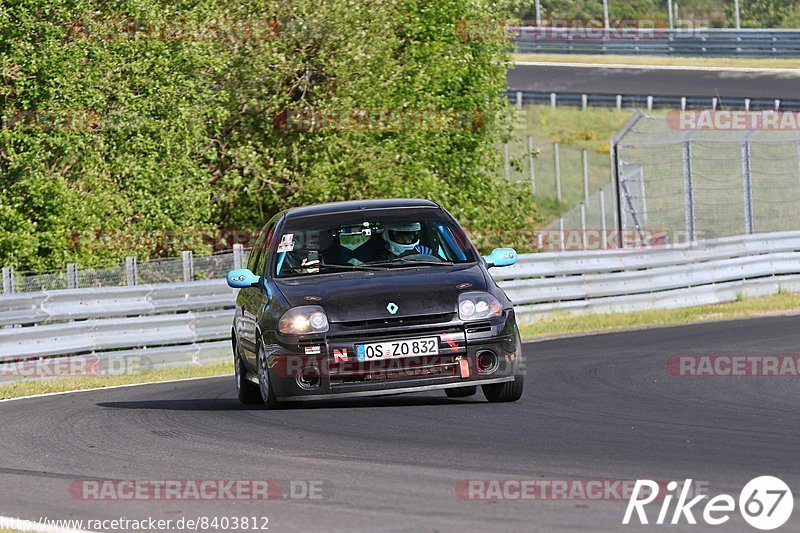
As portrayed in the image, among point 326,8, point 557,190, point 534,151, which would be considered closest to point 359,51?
point 326,8

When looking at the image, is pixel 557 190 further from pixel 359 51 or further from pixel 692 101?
pixel 359 51

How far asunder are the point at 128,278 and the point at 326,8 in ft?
29.7

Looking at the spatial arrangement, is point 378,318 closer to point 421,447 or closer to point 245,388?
point 421,447

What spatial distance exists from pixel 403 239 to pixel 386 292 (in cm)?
112

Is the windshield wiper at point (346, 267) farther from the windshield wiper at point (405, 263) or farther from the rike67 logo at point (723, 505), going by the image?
the rike67 logo at point (723, 505)

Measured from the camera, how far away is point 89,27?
22812mm

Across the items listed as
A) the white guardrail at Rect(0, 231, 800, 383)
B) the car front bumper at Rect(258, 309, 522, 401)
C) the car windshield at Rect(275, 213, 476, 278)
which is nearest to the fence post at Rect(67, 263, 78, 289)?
the white guardrail at Rect(0, 231, 800, 383)

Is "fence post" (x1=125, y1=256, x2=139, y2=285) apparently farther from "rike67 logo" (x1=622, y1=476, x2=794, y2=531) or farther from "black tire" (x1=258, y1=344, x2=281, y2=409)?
"rike67 logo" (x1=622, y1=476, x2=794, y2=531)

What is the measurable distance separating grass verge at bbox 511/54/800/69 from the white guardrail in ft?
93.6

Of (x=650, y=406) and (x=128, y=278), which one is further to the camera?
(x=128, y=278)

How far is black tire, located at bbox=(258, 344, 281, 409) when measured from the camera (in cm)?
1032
